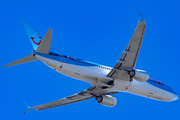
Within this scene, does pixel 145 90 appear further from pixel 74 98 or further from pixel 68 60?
pixel 68 60

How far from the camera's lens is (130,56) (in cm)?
3073

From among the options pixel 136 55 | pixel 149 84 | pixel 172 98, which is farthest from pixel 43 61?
pixel 172 98

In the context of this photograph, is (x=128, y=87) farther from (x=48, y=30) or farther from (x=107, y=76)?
(x=48, y=30)

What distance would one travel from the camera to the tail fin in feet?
114

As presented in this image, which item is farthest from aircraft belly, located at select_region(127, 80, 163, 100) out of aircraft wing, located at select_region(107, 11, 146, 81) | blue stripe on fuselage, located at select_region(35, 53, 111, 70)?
blue stripe on fuselage, located at select_region(35, 53, 111, 70)

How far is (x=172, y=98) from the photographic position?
124 feet

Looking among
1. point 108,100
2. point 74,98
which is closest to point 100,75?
point 108,100

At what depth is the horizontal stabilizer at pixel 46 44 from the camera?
28359mm

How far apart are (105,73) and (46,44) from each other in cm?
855

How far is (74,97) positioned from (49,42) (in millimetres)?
12913

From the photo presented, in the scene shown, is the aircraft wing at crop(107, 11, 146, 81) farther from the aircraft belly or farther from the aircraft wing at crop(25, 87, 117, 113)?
the aircraft wing at crop(25, 87, 117, 113)

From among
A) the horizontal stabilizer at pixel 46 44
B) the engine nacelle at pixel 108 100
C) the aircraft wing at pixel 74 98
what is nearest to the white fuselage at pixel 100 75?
the horizontal stabilizer at pixel 46 44

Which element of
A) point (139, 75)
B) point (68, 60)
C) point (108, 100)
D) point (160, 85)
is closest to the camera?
point (139, 75)

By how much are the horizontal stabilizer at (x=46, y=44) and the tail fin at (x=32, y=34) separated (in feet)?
14.0
